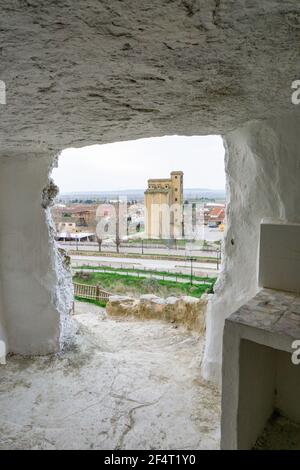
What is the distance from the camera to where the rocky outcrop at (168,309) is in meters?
3.32

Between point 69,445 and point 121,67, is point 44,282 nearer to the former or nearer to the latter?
point 69,445

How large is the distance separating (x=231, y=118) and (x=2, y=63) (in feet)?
3.74

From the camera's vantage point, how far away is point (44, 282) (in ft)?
8.48

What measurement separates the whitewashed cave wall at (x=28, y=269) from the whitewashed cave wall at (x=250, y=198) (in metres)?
1.32

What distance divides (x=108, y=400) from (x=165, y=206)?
464 cm

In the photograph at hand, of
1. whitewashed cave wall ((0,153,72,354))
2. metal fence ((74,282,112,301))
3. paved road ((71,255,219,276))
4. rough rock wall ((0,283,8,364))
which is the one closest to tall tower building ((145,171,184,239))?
metal fence ((74,282,112,301))

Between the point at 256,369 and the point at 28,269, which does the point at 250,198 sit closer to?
the point at 256,369

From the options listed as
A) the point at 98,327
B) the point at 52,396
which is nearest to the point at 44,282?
the point at 52,396

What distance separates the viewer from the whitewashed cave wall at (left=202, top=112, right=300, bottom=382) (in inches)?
62.4

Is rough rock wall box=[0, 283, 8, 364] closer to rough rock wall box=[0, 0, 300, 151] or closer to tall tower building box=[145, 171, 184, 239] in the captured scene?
rough rock wall box=[0, 0, 300, 151]

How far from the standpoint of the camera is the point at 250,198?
6.03 ft

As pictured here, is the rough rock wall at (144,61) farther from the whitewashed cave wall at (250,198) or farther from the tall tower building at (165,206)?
the tall tower building at (165,206)

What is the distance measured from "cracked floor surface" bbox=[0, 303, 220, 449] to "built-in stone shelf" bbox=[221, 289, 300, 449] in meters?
0.47

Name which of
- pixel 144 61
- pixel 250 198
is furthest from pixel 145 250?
pixel 144 61
